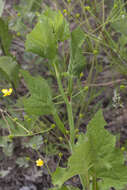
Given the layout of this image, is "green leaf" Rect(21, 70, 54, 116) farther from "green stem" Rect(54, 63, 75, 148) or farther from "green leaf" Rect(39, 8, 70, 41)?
"green leaf" Rect(39, 8, 70, 41)

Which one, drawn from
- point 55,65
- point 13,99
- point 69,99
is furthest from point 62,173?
point 13,99

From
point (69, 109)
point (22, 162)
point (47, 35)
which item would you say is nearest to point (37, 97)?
point (69, 109)

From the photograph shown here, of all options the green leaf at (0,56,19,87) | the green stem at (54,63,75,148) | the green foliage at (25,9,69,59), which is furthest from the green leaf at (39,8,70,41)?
the green leaf at (0,56,19,87)

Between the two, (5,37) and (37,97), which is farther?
(5,37)

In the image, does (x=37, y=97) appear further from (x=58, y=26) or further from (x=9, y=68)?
(x=9, y=68)

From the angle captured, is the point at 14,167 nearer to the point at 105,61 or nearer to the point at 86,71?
the point at 86,71

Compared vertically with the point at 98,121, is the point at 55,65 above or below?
above

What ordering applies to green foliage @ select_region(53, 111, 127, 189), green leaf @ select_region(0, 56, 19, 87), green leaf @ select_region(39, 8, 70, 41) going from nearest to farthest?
green foliage @ select_region(53, 111, 127, 189) < green leaf @ select_region(39, 8, 70, 41) < green leaf @ select_region(0, 56, 19, 87)
